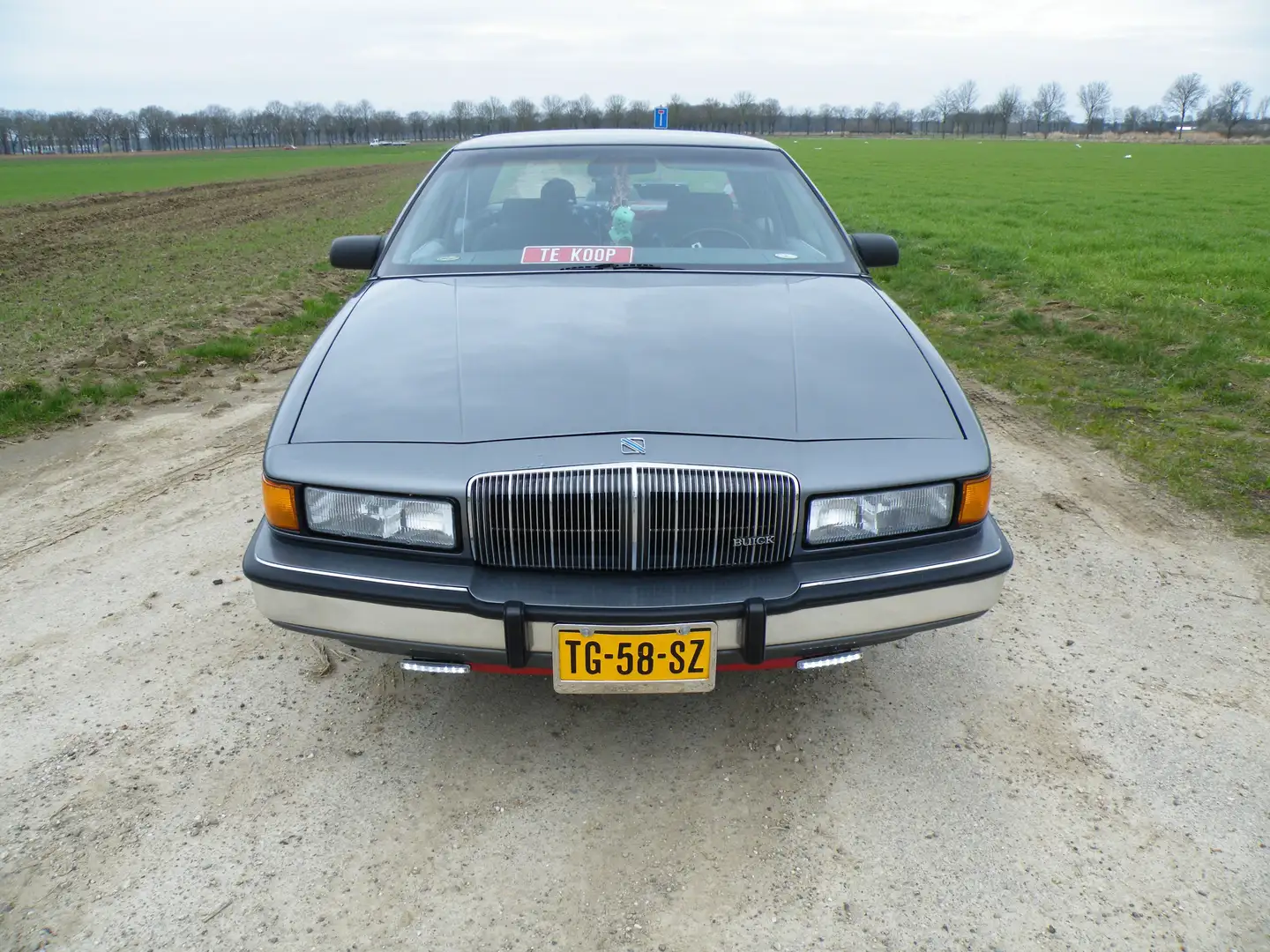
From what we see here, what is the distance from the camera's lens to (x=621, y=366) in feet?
8.60

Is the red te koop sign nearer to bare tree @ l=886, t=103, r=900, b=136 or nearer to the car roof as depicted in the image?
the car roof

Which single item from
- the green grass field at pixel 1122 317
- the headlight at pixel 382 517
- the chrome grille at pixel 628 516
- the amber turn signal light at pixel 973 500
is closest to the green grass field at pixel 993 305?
the green grass field at pixel 1122 317

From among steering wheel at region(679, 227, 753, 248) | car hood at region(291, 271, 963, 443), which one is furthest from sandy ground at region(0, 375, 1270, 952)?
steering wheel at region(679, 227, 753, 248)

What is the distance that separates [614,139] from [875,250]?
1274mm

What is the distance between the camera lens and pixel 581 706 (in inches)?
113

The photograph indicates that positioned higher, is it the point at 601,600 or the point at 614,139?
the point at 614,139

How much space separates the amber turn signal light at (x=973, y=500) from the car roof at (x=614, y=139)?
2.26 m

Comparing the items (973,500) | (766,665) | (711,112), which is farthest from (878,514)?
(711,112)

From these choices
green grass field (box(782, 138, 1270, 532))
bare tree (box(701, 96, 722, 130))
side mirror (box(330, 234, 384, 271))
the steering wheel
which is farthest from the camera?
bare tree (box(701, 96, 722, 130))

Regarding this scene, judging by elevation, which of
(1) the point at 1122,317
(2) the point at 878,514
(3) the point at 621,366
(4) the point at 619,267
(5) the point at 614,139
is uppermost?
(5) the point at 614,139

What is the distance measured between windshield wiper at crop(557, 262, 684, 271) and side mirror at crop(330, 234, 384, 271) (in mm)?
958

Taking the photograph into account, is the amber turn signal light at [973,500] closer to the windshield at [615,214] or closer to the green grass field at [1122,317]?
the windshield at [615,214]

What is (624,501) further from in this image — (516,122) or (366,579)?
(516,122)

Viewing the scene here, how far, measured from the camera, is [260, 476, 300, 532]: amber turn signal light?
238 cm
